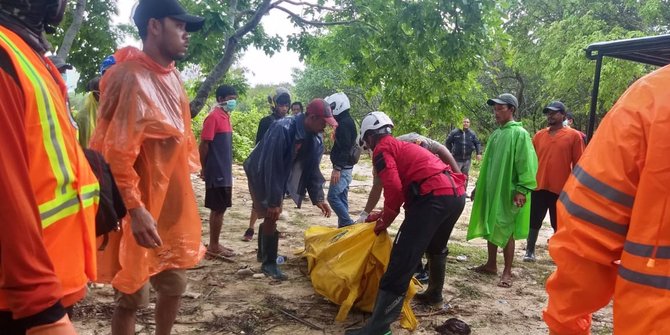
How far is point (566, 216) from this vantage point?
1396 mm

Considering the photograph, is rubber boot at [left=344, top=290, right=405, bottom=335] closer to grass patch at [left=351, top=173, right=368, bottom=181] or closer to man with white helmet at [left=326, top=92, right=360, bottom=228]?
man with white helmet at [left=326, top=92, right=360, bottom=228]

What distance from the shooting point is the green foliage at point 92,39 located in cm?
699

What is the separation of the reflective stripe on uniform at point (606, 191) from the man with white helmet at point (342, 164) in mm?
4917

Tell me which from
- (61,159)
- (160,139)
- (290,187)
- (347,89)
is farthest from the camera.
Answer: (347,89)

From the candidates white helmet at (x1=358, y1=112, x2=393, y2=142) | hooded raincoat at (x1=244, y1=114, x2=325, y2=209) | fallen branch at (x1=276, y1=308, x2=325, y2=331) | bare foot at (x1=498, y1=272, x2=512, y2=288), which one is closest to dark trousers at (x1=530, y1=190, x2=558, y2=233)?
bare foot at (x1=498, y1=272, x2=512, y2=288)

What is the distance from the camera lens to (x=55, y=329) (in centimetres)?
104

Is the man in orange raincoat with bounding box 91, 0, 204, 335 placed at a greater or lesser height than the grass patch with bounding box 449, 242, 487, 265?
greater

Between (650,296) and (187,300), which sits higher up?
(650,296)

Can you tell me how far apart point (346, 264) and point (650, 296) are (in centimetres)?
280

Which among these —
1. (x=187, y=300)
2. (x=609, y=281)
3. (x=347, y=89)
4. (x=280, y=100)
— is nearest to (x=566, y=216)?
(x=609, y=281)

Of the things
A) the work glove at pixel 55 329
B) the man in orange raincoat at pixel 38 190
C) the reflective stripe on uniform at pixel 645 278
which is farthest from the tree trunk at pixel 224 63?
the reflective stripe on uniform at pixel 645 278

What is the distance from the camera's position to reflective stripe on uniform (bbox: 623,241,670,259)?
1224 millimetres

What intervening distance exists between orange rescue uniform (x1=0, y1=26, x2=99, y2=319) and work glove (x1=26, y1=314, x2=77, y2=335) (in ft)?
0.14

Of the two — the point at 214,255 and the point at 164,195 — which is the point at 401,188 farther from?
the point at 214,255
